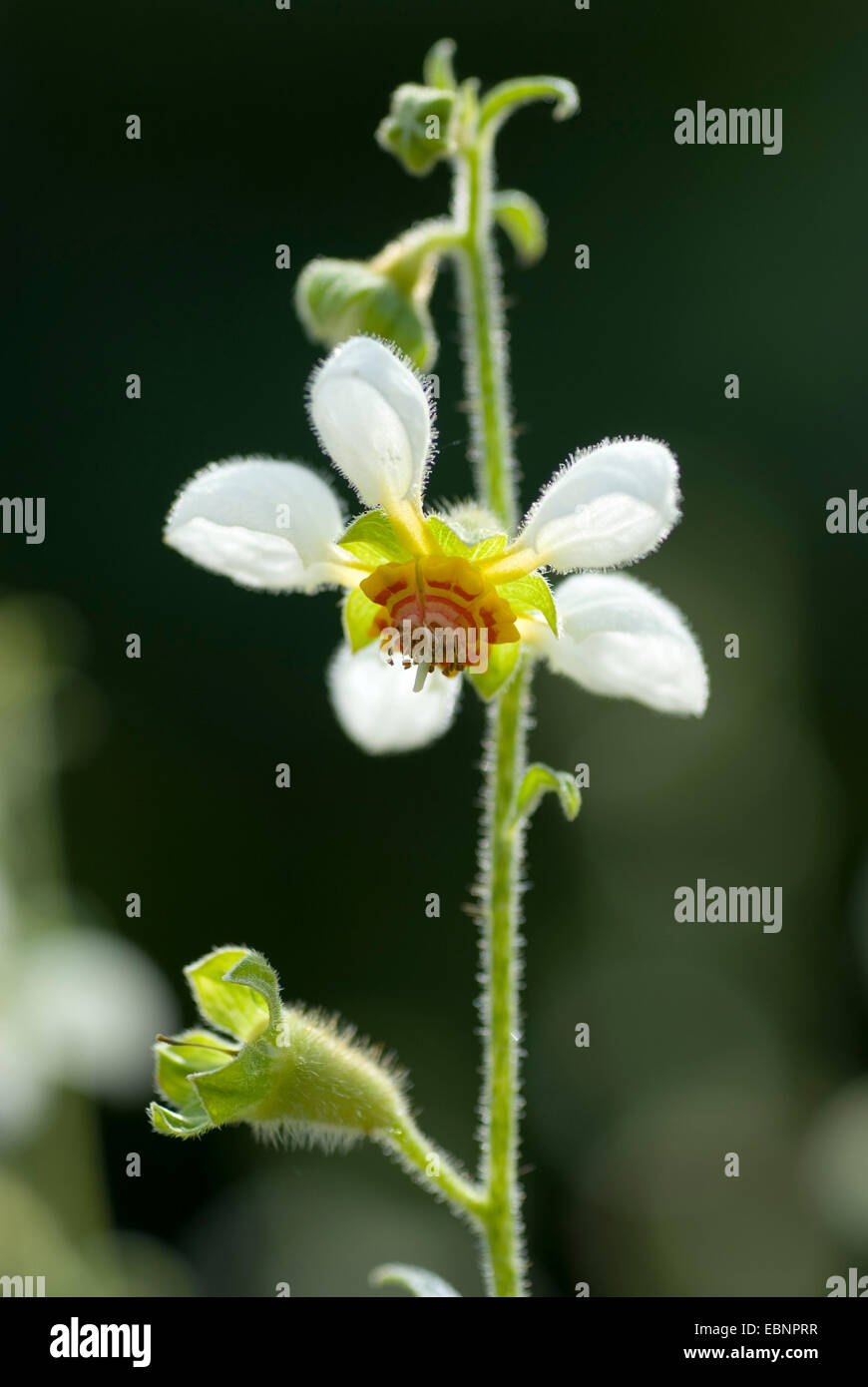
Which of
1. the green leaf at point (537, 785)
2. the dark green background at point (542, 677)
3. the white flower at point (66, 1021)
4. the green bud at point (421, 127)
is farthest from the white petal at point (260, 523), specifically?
the dark green background at point (542, 677)

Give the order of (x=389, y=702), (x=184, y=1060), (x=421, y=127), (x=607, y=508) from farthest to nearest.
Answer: (x=389, y=702), (x=421, y=127), (x=184, y=1060), (x=607, y=508)

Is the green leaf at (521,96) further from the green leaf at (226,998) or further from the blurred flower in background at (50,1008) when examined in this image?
the blurred flower in background at (50,1008)

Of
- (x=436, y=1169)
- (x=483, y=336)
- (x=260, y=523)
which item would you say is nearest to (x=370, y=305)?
(x=483, y=336)

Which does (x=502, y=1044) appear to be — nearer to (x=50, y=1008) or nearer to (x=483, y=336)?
(x=483, y=336)

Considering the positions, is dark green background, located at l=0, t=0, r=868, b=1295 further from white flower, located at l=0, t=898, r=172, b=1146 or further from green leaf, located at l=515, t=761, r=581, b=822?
green leaf, located at l=515, t=761, r=581, b=822
